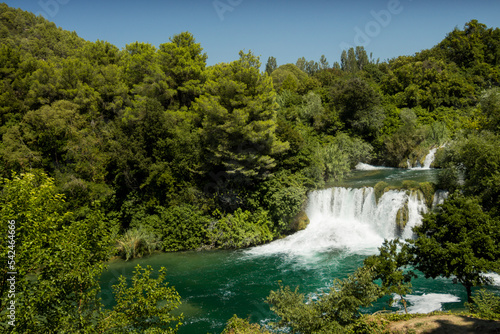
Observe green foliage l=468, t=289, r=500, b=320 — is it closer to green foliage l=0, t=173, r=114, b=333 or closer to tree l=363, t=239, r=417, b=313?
tree l=363, t=239, r=417, b=313

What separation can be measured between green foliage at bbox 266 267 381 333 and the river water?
1835 mm

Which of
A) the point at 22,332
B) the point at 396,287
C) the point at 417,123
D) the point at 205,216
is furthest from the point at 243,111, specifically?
the point at 417,123

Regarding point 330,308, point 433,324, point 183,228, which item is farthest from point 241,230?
point 433,324

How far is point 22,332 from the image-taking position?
5.70 metres

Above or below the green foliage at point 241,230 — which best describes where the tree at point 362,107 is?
above

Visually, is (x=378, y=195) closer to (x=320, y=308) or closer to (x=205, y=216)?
(x=205, y=216)

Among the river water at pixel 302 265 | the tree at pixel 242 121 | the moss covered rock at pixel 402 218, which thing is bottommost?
the river water at pixel 302 265

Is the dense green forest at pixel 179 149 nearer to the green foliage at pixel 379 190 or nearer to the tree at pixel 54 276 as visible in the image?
the tree at pixel 54 276

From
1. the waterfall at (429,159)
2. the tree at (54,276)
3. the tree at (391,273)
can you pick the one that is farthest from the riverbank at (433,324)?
the waterfall at (429,159)

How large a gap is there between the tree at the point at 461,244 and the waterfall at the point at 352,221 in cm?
758

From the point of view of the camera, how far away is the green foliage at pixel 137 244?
65.4 ft

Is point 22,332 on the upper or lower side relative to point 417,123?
lower

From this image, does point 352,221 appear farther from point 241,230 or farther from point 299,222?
point 241,230

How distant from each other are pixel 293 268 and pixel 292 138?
33.5 ft
